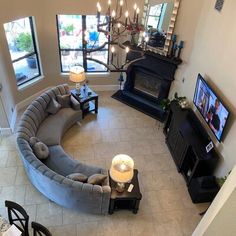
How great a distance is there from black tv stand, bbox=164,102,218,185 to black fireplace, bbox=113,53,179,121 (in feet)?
2.79

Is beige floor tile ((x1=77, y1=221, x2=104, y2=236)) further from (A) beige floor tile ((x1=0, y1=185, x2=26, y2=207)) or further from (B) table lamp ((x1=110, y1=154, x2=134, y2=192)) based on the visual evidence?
(A) beige floor tile ((x1=0, y1=185, x2=26, y2=207))

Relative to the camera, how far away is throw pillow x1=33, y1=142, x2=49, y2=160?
16.0 ft

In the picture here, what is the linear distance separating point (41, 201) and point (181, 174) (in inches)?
122

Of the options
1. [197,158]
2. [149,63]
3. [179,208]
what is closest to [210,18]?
[149,63]

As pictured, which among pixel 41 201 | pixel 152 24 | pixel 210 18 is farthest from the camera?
→ pixel 152 24

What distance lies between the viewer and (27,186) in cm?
504

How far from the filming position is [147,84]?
7.47 metres

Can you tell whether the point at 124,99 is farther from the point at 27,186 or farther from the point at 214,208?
the point at 214,208

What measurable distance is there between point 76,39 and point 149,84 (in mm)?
2571

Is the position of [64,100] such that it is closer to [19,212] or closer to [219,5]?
[19,212]

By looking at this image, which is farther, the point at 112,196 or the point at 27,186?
the point at 27,186

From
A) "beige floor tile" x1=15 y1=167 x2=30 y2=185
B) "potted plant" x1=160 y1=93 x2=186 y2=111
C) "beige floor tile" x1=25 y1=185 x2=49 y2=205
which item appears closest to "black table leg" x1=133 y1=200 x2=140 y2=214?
"beige floor tile" x1=25 y1=185 x2=49 y2=205

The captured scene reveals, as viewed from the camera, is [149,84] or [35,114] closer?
[35,114]

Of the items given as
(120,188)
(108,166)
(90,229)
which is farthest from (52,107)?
(90,229)
